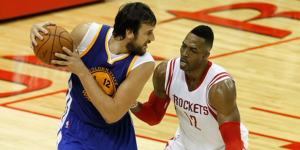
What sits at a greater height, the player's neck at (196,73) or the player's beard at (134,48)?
the player's beard at (134,48)

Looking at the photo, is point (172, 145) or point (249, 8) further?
point (249, 8)

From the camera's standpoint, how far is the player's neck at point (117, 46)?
14.0 feet

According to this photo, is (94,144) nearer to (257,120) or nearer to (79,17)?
(257,120)

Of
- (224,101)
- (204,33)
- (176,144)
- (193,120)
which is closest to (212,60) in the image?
(176,144)

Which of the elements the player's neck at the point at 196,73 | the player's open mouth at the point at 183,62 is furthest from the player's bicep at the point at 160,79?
the player's open mouth at the point at 183,62

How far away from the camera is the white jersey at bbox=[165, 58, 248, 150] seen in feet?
14.8

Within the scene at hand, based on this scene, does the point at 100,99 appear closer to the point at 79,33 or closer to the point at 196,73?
the point at 79,33

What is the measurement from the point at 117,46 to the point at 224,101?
2.80 feet

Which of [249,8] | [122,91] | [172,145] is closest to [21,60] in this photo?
[172,145]

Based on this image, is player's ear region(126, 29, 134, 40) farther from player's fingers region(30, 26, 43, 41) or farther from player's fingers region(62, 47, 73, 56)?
player's fingers region(30, 26, 43, 41)

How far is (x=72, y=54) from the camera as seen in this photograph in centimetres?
391

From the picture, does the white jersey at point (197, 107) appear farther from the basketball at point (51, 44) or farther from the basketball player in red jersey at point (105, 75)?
the basketball at point (51, 44)

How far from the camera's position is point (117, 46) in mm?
4281

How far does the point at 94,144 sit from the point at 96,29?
0.84 meters
